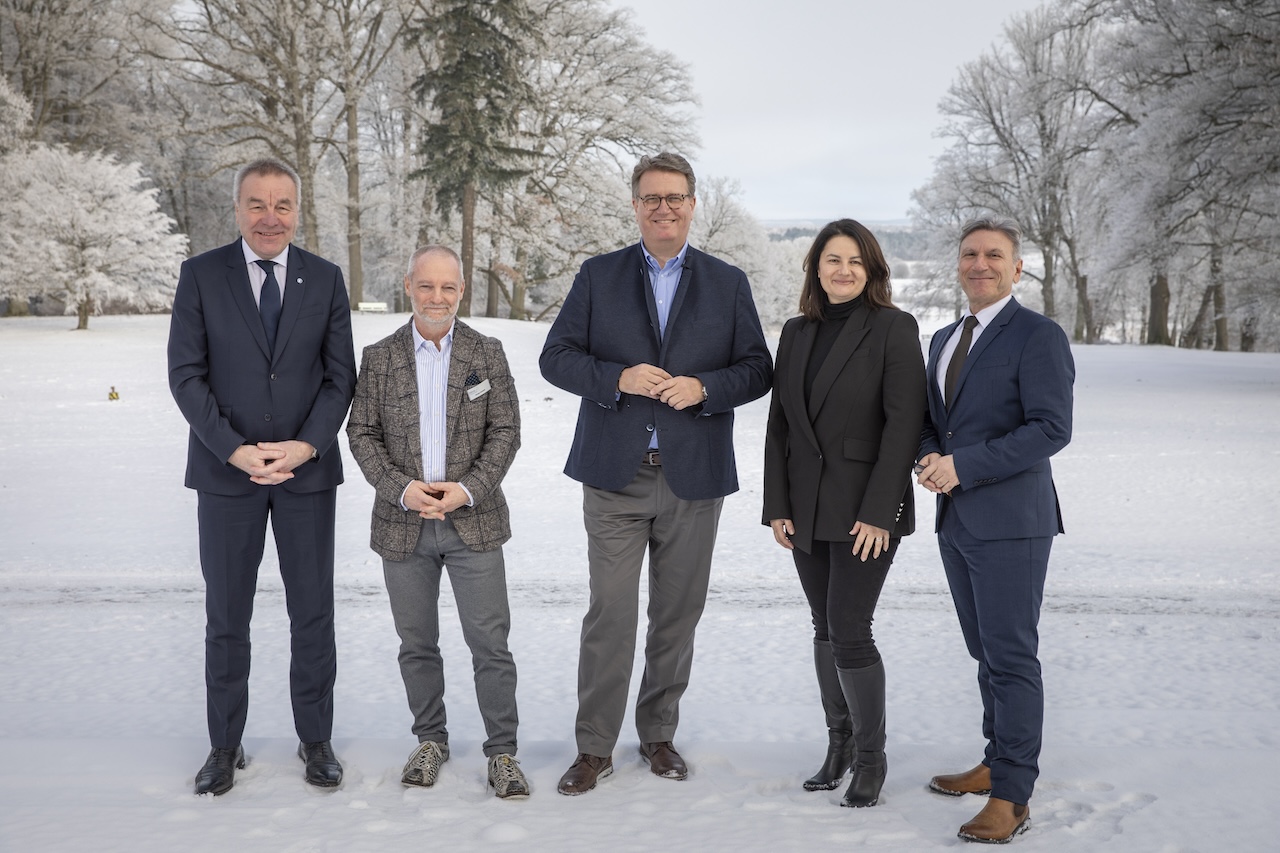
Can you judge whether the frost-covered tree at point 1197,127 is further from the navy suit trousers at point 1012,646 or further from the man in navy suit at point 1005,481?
the navy suit trousers at point 1012,646

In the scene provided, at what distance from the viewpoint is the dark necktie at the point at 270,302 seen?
3338 mm

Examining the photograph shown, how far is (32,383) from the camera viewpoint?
52.1 ft

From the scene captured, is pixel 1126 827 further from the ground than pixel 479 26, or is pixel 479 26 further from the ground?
pixel 479 26

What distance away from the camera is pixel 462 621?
3.35 meters

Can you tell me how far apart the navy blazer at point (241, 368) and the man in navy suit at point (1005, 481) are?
205cm

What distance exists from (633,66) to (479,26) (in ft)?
20.4

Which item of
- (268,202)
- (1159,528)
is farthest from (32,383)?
(1159,528)

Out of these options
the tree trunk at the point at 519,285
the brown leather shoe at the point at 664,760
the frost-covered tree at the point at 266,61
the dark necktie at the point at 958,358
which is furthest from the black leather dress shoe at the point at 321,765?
the tree trunk at the point at 519,285

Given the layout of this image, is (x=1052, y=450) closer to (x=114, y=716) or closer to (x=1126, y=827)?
(x=1126, y=827)

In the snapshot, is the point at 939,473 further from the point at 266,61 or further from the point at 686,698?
the point at 266,61

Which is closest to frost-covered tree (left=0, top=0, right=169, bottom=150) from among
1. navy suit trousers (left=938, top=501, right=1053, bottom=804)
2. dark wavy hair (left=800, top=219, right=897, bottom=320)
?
dark wavy hair (left=800, top=219, right=897, bottom=320)

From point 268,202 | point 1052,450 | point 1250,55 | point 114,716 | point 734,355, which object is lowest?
point 114,716

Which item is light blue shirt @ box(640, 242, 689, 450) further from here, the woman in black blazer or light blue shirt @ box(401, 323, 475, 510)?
light blue shirt @ box(401, 323, 475, 510)

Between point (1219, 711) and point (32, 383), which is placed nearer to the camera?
point (1219, 711)
